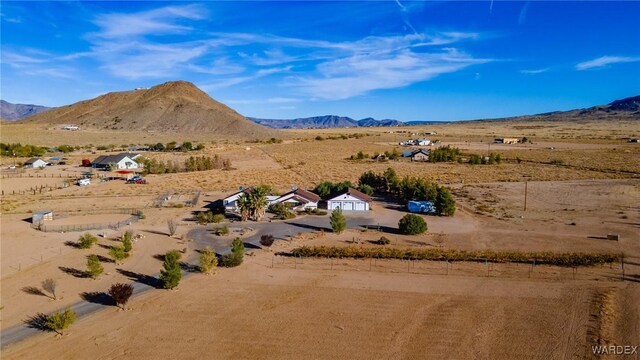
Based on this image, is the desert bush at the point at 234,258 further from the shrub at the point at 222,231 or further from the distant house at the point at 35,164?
the distant house at the point at 35,164

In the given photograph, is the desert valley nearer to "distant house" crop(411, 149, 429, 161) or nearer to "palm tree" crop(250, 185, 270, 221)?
"palm tree" crop(250, 185, 270, 221)

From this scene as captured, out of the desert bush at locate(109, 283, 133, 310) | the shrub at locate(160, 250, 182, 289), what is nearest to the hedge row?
the shrub at locate(160, 250, 182, 289)

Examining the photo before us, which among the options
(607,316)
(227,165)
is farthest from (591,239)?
(227,165)

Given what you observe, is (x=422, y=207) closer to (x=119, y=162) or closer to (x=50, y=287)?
(x=50, y=287)

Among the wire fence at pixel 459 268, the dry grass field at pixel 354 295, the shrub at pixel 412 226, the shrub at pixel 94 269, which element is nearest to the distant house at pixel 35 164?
the dry grass field at pixel 354 295

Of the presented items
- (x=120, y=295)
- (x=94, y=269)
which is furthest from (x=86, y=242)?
(x=120, y=295)
